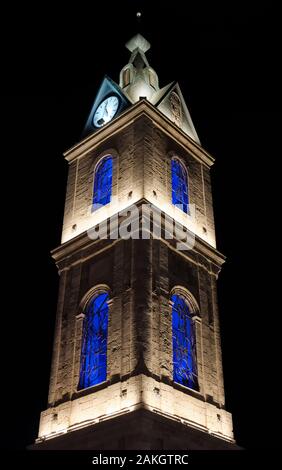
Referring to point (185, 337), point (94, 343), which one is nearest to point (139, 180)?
point (185, 337)

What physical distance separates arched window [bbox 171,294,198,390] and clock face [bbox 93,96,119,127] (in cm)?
1018

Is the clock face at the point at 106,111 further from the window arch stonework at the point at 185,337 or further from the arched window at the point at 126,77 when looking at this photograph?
the window arch stonework at the point at 185,337

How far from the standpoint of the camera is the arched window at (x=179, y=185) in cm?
2488

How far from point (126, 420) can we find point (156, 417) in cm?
89

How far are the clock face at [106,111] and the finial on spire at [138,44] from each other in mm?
7539

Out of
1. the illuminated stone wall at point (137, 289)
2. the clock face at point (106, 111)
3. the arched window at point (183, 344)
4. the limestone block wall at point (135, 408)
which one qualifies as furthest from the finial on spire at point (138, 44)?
the limestone block wall at point (135, 408)

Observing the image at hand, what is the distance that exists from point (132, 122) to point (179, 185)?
3.45 metres

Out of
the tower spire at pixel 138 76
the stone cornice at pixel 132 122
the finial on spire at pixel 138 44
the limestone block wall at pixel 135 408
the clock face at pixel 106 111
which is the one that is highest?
→ the finial on spire at pixel 138 44

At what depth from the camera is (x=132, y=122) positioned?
84.1ft

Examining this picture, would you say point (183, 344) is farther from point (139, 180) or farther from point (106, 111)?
point (106, 111)

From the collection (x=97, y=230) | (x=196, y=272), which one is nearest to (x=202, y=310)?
(x=196, y=272)

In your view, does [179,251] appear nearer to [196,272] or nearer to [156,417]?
[196,272]

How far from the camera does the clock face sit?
27.5 meters

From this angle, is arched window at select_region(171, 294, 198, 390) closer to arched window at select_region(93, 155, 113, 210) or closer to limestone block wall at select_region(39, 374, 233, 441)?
limestone block wall at select_region(39, 374, 233, 441)
